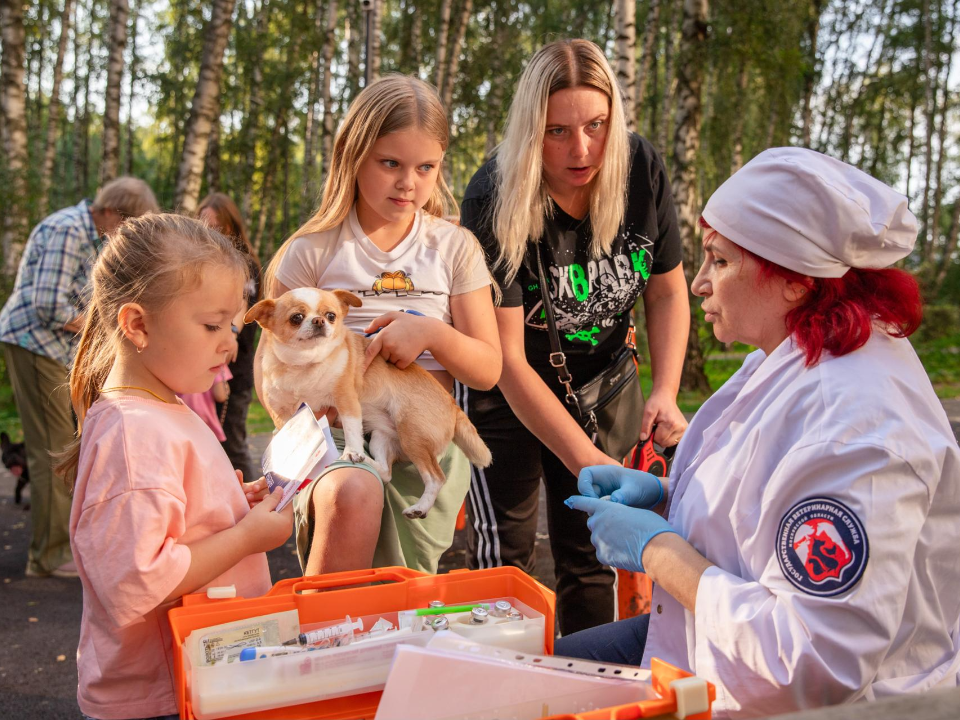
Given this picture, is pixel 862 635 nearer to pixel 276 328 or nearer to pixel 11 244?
pixel 276 328

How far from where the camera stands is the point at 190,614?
61.7 inches

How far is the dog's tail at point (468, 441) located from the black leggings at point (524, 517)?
50 centimetres

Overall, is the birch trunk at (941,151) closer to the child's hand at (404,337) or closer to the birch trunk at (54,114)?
the birch trunk at (54,114)

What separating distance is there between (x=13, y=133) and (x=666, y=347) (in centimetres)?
1037

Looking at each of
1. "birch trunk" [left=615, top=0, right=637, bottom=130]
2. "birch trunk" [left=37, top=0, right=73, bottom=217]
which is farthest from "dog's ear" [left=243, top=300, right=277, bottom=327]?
"birch trunk" [left=37, top=0, right=73, bottom=217]

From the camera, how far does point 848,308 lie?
5.54 ft

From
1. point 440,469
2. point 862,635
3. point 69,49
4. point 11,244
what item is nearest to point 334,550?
point 440,469

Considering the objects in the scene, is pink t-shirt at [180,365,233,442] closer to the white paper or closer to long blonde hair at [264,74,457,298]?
long blonde hair at [264,74,457,298]

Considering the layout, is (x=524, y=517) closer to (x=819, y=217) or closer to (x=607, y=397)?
(x=607, y=397)

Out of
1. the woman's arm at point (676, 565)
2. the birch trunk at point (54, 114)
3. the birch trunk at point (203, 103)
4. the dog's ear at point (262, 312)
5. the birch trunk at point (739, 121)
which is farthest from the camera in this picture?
the birch trunk at point (54, 114)

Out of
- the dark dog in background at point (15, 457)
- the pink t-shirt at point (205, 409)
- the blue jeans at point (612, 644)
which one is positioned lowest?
the dark dog in background at point (15, 457)

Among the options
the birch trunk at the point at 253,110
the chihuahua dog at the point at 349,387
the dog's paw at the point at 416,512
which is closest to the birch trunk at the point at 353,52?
the birch trunk at the point at 253,110

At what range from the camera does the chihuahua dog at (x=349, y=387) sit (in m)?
2.34

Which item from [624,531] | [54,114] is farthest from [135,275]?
[54,114]
